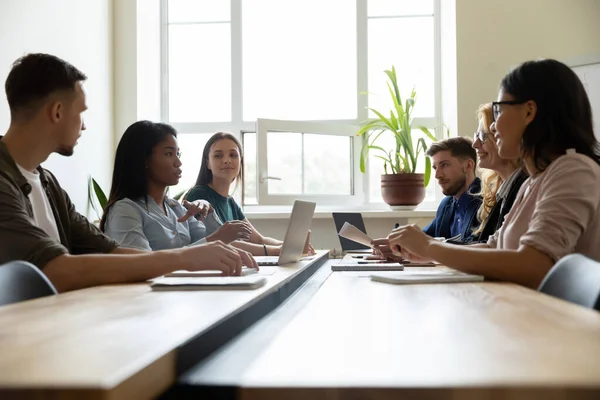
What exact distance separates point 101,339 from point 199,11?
4.77 meters

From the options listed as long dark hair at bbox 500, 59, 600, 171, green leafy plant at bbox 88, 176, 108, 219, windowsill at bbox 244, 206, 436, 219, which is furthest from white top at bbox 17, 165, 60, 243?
windowsill at bbox 244, 206, 436, 219

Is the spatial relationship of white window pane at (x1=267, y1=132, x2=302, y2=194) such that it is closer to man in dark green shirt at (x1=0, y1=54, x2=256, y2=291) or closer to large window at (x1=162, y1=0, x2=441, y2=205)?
large window at (x1=162, y1=0, x2=441, y2=205)

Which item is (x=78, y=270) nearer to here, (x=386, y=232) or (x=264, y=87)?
(x=386, y=232)

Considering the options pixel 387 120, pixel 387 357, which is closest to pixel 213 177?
pixel 387 120

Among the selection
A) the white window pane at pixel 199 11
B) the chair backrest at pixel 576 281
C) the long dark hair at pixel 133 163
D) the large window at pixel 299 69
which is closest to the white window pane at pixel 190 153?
the large window at pixel 299 69

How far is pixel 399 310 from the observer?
1118 mm

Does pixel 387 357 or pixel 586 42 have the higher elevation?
pixel 586 42

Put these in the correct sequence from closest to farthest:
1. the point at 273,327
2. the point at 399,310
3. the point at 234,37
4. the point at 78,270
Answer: the point at 399,310 < the point at 273,327 < the point at 78,270 < the point at 234,37

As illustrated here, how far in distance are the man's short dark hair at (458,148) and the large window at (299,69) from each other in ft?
3.51

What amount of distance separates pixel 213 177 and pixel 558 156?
2400mm

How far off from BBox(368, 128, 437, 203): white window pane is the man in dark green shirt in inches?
120

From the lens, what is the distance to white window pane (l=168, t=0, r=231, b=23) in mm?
5199

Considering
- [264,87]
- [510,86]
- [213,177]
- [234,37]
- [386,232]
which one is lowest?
[386,232]

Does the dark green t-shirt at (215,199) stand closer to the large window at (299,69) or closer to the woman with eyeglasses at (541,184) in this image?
the large window at (299,69)
